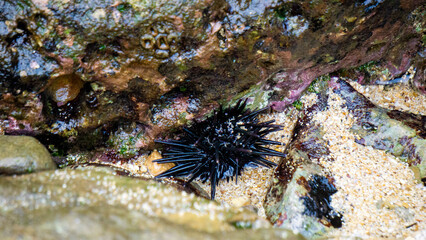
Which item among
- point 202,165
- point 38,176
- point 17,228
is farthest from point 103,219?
point 202,165

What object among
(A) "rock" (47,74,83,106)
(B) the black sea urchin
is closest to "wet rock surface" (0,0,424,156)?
(A) "rock" (47,74,83,106)

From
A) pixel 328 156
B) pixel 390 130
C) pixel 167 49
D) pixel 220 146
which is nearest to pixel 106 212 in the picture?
pixel 167 49

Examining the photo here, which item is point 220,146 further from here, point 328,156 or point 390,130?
point 390,130

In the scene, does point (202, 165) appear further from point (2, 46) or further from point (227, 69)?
point (2, 46)

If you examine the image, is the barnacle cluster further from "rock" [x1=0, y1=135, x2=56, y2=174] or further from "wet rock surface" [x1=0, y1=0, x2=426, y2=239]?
"rock" [x1=0, y1=135, x2=56, y2=174]

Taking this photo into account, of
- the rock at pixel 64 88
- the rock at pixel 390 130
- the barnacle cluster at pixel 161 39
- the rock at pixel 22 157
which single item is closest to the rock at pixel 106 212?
the rock at pixel 22 157
